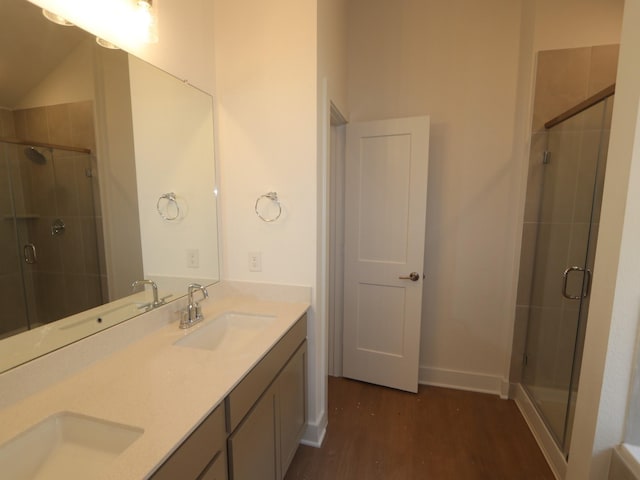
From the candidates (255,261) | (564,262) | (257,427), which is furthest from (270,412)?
(564,262)

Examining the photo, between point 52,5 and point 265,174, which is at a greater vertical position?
point 52,5

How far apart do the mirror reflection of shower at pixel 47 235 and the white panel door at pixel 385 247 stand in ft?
5.52

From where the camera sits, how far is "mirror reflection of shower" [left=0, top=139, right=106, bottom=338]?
34.5 inches

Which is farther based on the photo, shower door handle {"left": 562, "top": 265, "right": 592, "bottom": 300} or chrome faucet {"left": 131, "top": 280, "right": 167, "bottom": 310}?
shower door handle {"left": 562, "top": 265, "right": 592, "bottom": 300}

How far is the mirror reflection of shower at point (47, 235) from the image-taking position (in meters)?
0.88

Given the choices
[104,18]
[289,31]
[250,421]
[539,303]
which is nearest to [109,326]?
[250,421]

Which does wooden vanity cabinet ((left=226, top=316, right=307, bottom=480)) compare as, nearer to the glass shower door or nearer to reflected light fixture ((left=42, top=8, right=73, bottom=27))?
reflected light fixture ((left=42, top=8, right=73, bottom=27))

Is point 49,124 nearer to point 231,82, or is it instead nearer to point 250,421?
point 231,82

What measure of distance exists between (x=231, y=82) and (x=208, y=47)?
0.21 meters

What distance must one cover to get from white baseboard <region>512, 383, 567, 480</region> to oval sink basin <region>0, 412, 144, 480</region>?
208 centimetres

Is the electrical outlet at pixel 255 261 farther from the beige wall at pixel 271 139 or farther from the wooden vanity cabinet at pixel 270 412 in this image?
the wooden vanity cabinet at pixel 270 412

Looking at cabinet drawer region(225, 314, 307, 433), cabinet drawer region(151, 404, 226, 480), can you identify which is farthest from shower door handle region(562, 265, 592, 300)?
cabinet drawer region(151, 404, 226, 480)

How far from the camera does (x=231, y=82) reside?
174 cm

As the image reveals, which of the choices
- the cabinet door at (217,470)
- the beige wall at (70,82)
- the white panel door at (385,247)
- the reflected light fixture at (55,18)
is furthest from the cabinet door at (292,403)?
the reflected light fixture at (55,18)
